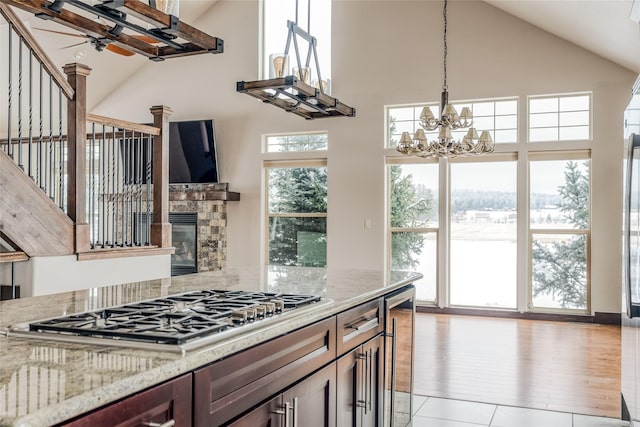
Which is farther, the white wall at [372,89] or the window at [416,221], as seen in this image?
the window at [416,221]

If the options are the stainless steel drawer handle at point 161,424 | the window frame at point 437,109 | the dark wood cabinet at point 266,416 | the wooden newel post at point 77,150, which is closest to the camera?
the stainless steel drawer handle at point 161,424

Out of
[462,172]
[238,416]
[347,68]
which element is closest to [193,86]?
[347,68]

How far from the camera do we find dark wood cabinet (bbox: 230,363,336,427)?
159 centimetres

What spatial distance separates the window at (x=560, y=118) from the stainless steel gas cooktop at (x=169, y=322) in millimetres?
6036

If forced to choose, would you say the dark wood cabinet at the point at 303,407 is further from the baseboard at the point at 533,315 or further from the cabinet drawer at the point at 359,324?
the baseboard at the point at 533,315

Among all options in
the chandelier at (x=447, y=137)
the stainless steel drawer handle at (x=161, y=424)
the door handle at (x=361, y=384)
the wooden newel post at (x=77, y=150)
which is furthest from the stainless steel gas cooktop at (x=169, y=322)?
the chandelier at (x=447, y=137)

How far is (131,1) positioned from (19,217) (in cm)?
242

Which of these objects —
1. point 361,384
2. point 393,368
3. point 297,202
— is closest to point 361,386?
point 361,384

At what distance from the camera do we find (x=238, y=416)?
4.85 ft

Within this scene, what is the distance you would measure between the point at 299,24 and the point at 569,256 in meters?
4.85

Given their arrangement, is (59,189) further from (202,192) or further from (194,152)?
(194,152)

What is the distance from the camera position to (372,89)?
7.85m

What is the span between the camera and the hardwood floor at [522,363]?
157 inches

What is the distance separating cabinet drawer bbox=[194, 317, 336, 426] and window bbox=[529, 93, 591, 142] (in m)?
6.07
